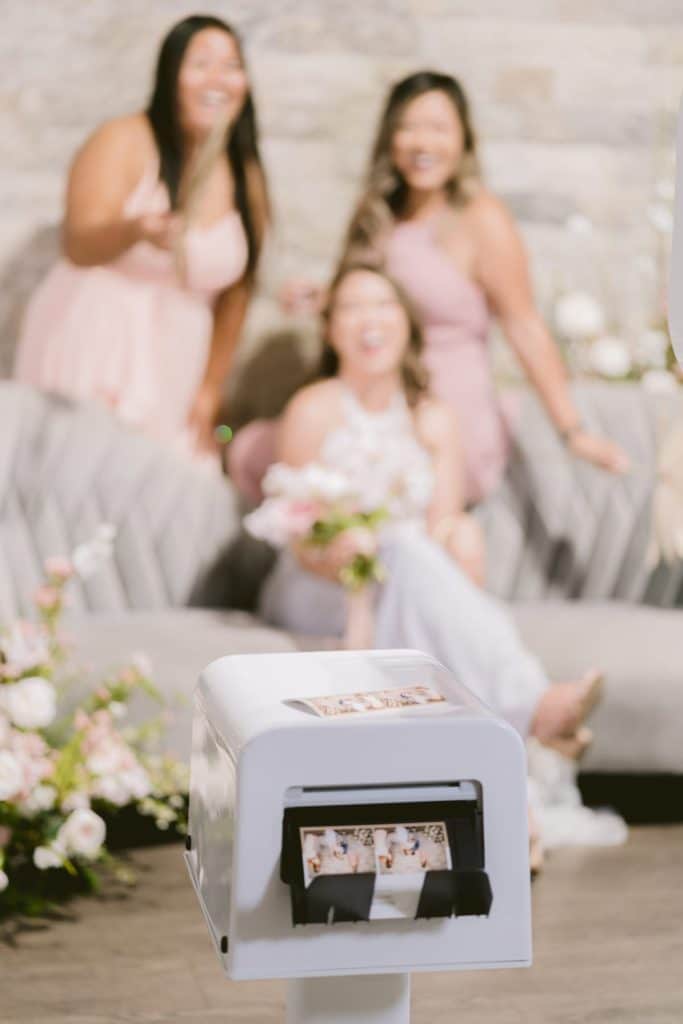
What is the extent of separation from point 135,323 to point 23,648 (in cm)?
145

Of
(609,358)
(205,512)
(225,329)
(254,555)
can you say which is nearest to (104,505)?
(205,512)

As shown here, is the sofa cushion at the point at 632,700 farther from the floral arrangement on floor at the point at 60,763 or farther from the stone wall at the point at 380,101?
the stone wall at the point at 380,101

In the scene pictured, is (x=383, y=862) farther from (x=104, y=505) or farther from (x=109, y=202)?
(x=109, y=202)

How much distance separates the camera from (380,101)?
4.38 metres

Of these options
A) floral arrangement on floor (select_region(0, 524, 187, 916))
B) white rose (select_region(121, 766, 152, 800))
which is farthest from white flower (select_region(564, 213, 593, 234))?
white rose (select_region(121, 766, 152, 800))

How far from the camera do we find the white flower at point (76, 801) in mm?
3004

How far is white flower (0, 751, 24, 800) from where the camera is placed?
2.74m

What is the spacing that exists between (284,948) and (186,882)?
1.64 metres

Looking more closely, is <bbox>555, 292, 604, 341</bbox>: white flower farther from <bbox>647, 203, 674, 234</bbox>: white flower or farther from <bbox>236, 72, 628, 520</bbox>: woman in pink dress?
<bbox>647, 203, 674, 234</bbox>: white flower

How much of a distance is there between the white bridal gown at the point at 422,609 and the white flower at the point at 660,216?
121 cm

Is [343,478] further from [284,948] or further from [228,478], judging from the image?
[284,948]

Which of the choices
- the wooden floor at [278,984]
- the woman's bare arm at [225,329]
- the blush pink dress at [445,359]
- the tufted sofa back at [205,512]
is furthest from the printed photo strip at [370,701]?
the woman's bare arm at [225,329]

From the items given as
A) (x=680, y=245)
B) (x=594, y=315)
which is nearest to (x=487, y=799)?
(x=680, y=245)

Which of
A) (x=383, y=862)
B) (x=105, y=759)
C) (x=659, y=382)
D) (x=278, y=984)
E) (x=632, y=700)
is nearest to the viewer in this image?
(x=383, y=862)
